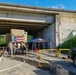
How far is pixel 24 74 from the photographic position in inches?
429

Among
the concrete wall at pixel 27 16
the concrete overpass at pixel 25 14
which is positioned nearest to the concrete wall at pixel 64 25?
the concrete overpass at pixel 25 14

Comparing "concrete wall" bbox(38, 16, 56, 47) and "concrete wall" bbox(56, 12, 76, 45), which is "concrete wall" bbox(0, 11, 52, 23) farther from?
"concrete wall" bbox(56, 12, 76, 45)

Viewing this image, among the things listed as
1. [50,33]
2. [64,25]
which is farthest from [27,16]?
[64,25]

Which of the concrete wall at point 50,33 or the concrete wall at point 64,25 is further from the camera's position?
the concrete wall at point 50,33

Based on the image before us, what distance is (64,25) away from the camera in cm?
2992

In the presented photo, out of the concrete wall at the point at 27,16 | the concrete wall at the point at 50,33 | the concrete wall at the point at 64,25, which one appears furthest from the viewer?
the concrete wall at the point at 50,33

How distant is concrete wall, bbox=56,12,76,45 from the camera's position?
96.4 feet

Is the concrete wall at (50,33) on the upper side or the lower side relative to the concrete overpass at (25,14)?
lower

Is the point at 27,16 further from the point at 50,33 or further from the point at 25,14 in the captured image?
the point at 50,33

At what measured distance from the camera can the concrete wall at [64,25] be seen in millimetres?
29389

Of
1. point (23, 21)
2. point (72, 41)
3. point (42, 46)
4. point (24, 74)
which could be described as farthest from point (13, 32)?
point (24, 74)

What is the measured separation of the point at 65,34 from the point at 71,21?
2480 mm

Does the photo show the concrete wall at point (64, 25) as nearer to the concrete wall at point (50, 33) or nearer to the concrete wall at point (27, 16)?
the concrete wall at point (50, 33)

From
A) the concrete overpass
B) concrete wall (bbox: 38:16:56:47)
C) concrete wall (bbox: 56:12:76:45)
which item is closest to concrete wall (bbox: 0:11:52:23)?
the concrete overpass
